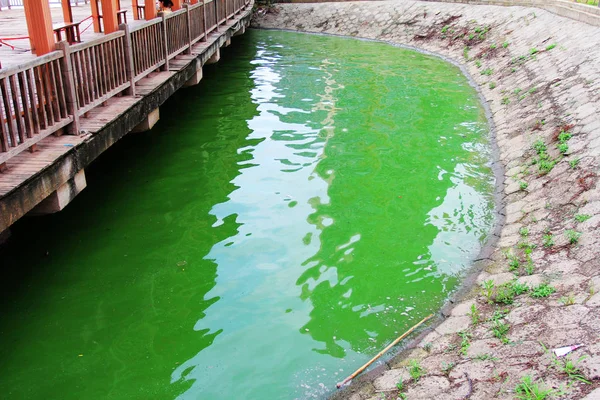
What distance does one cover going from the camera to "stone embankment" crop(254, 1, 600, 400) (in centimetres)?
442

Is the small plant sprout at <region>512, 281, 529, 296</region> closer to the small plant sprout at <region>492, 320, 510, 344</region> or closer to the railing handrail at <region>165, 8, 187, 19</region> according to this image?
the small plant sprout at <region>492, 320, 510, 344</region>

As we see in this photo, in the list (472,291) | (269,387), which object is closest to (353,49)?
(472,291)

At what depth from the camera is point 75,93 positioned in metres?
6.57

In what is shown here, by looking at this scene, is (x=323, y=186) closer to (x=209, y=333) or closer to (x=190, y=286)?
(x=190, y=286)

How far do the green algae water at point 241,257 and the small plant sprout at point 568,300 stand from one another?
1384 mm

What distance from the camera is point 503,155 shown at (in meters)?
10.2

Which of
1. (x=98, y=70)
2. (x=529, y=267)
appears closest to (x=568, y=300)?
(x=529, y=267)

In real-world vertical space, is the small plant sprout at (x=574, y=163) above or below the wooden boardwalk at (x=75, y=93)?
below

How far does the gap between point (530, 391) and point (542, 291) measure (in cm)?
166

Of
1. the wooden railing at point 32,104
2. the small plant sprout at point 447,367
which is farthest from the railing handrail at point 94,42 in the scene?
the small plant sprout at point 447,367

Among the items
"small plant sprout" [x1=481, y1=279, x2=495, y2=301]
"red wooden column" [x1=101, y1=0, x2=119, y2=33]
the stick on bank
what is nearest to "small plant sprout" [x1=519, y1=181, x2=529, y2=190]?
"small plant sprout" [x1=481, y1=279, x2=495, y2=301]

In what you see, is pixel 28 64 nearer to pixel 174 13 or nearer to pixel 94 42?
pixel 94 42

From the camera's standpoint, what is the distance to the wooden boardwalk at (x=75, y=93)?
5387 mm

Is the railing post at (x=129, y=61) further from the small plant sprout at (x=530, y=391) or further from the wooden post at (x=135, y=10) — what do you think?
the wooden post at (x=135, y=10)
